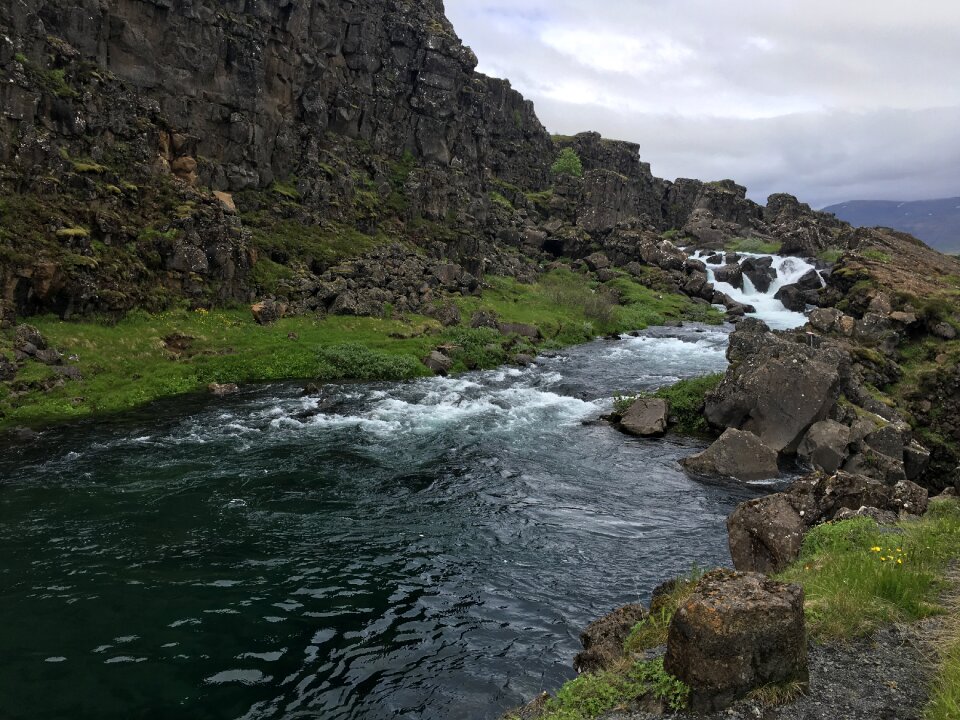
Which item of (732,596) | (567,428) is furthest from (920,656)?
(567,428)

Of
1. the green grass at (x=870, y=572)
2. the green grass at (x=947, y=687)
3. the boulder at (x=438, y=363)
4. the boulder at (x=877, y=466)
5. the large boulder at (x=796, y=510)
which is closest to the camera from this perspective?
the green grass at (x=947, y=687)

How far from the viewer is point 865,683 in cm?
873

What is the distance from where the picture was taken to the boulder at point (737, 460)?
83.4 feet

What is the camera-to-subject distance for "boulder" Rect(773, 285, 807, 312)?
268 ft

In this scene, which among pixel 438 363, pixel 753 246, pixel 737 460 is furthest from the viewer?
pixel 753 246

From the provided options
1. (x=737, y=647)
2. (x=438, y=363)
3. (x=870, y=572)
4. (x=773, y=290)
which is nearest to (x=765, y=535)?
(x=870, y=572)

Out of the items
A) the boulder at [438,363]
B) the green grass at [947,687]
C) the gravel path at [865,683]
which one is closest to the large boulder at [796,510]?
the gravel path at [865,683]

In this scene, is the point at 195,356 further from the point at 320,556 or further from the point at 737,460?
the point at 737,460

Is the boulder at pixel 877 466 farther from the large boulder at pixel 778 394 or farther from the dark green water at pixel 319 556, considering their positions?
the dark green water at pixel 319 556

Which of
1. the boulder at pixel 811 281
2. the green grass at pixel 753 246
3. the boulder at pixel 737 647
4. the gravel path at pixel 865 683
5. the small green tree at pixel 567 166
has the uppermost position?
the small green tree at pixel 567 166

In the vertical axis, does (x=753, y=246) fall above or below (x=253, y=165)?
below

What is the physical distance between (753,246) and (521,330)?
8265 cm

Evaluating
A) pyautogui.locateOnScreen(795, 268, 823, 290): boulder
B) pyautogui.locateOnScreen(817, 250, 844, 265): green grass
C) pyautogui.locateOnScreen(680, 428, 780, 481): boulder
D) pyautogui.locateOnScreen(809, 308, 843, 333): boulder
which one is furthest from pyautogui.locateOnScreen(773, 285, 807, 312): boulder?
pyautogui.locateOnScreen(680, 428, 780, 481): boulder

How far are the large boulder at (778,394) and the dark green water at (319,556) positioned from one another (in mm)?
3949
